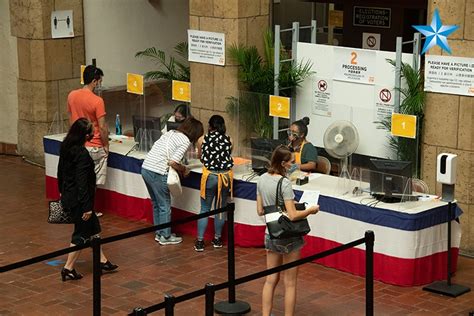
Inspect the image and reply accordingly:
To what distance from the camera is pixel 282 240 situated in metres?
9.45

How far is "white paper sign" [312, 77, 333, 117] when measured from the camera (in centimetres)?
1390

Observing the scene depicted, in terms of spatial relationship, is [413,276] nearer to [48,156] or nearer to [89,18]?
[48,156]

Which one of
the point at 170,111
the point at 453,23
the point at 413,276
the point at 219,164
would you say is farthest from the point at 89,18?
the point at 413,276

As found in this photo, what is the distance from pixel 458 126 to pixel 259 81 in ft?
11.2

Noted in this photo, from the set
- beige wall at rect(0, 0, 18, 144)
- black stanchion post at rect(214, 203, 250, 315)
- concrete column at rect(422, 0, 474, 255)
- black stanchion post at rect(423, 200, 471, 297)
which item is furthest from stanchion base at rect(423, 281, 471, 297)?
beige wall at rect(0, 0, 18, 144)

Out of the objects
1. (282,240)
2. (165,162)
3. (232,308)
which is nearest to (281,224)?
(282,240)

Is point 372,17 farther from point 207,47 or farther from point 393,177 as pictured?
point 393,177

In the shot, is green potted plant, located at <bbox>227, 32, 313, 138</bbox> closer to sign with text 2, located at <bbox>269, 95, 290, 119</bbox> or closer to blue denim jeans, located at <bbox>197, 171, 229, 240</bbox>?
sign with text 2, located at <bbox>269, 95, 290, 119</bbox>

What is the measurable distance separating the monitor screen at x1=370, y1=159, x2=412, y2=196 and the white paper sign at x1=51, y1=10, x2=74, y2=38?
7.61 meters

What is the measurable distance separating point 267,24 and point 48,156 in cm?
372

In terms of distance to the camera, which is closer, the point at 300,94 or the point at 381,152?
the point at 381,152

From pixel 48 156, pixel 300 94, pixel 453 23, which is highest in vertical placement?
pixel 453 23

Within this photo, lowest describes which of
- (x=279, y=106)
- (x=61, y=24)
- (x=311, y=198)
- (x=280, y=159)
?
(x=311, y=198)

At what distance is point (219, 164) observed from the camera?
12062 mm
